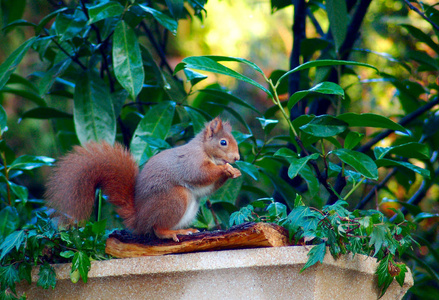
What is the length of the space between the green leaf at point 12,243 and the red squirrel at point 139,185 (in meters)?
0.13

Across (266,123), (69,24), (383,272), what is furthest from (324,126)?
(69,24)

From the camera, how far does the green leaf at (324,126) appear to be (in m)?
0.96

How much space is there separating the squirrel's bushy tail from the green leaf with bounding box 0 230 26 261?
0.13 metres

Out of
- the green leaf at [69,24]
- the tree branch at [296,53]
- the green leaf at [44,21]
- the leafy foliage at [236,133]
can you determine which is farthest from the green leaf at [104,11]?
the tree branch at [296,53]

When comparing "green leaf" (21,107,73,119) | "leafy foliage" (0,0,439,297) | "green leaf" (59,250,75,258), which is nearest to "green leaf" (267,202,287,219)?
"leafy foliage" (0,0,439,297)

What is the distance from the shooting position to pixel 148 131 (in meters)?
1.27

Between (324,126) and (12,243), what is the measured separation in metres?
0.67

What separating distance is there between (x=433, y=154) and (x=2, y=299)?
146cm

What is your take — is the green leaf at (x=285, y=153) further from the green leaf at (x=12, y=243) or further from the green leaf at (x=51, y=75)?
the green leaf at (x=51, y=75)

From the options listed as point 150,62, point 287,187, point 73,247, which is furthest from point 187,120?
point 73,247

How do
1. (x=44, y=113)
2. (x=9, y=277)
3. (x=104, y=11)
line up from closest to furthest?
1. (x=9, y=277)
2. (x=104, y=11)
3. (x=44, y=113)

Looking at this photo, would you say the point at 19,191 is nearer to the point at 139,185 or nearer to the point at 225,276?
the point at 139,185

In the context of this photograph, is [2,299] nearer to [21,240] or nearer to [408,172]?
[21,240]

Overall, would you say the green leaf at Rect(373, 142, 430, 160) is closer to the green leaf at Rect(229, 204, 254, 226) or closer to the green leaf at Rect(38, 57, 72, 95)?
the green leaf at Rect(229, 204, 254, 226)
